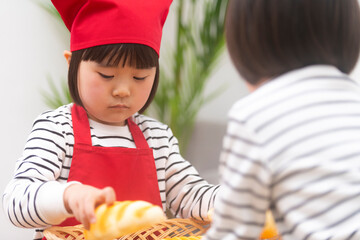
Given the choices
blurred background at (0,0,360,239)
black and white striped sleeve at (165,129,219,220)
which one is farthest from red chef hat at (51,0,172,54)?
blurred background at (0,0,360,239)

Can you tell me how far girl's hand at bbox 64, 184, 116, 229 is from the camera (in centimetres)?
61

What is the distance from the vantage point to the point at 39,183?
31.0 inches

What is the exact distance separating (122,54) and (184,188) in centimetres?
32

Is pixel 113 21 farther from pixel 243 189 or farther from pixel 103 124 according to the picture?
pixel 243 189

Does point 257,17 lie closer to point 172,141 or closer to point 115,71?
point 115,71

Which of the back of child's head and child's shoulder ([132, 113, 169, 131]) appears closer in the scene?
the back of child's head

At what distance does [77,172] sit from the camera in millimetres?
894

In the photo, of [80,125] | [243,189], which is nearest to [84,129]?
[80,125]

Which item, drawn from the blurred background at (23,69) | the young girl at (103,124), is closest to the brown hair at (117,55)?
the young girl at (103,124)

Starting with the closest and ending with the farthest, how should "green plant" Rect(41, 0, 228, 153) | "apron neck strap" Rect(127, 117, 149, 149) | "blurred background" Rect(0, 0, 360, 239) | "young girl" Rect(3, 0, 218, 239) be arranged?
1. "young girl" Rect(3, 0, 218, 239)
2. "apron neck strap" Rect(127, 117, 149, 149)
3. "blurred background" Rect(0, 0, 360, 239)
4. "green plant" Rect(41, 0, 228, 153)

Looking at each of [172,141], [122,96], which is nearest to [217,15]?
[172,141]

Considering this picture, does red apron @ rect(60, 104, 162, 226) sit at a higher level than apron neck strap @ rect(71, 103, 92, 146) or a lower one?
lower

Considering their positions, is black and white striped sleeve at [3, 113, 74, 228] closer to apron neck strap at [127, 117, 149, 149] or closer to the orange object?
apron neck strap at [127, 117, 149, 149]

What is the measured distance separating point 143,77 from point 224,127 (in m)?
1.12
